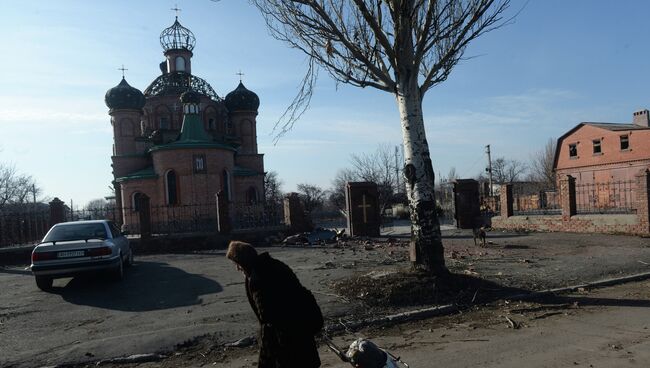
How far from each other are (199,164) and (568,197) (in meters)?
25.0

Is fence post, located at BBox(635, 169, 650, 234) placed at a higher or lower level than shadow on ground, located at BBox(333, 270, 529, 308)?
higher

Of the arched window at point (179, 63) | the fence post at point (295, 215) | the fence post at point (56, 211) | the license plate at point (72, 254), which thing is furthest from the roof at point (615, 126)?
the license plate at point (72, 254)

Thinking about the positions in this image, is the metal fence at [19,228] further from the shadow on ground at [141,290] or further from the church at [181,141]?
the shadow on ground at [141,290]

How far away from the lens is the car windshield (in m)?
11.4

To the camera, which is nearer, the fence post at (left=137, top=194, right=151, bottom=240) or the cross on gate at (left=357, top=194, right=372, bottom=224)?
the fence post at (left=137, top=194, right=151, bottom=240)

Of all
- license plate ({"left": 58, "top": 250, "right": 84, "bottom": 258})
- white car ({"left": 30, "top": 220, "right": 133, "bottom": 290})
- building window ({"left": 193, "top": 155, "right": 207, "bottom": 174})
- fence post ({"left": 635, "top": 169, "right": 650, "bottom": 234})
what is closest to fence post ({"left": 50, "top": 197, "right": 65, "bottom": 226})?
white car ({"left": 30, "top": 220, "right": 133, "bottom": 290})

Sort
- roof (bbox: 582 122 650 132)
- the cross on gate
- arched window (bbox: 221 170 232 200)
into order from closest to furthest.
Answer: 1. the cross on gate
2. arched window (bbox: 221 170 232 200)
3. roof (bbox: 582 122 650 132)

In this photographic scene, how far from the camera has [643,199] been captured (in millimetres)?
16938

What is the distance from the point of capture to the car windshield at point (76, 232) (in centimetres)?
1140

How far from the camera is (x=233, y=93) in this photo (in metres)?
49.4

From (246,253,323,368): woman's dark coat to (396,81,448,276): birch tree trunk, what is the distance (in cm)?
578

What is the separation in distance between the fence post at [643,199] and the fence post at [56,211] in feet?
72.4

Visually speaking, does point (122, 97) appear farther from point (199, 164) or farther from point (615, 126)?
point (615, 126)

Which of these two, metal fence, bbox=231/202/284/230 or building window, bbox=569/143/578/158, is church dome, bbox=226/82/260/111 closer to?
metal fence, bbox=231/202/284/230
